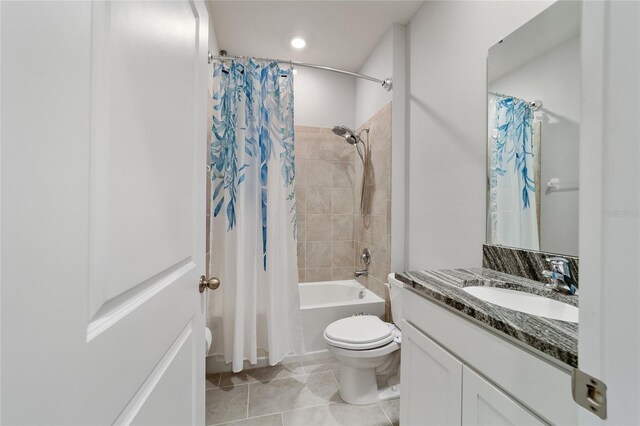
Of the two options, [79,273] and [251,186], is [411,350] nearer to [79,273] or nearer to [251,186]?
[79,273]

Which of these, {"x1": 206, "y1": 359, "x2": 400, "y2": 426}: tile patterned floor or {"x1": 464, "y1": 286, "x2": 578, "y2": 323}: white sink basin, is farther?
{"x1": 206, "y1": 359, "x2": 400, "y2": 426}: tile patterned floor

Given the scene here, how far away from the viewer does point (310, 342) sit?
2.10 metres

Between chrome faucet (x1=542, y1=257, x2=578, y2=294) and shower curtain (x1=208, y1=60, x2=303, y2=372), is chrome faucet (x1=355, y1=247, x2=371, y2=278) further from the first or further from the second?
chrome faucet (x1=542, y1=257, x2=578, y2=294)

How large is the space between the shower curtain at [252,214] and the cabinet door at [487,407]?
4.12ft

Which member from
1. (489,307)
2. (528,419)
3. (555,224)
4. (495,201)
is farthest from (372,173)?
(528,419)

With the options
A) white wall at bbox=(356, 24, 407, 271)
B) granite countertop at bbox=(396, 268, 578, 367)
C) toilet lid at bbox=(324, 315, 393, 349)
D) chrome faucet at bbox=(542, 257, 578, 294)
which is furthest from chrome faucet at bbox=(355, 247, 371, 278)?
chrome faucet at bbox=(542, 257, 578, 294)

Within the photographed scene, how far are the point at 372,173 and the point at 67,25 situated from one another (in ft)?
7.37

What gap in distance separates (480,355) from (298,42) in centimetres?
244

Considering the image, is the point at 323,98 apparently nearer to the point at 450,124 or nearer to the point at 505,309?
the point at 450,124

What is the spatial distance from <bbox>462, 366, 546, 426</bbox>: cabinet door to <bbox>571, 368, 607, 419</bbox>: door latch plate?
0.34 metres

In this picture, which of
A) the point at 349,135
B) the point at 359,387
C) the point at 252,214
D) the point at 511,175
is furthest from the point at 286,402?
the point at 349,135

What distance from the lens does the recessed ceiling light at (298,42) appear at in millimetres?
2170

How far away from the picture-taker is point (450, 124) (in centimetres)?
156

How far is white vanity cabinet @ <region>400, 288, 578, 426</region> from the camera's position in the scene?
1.89 feet
